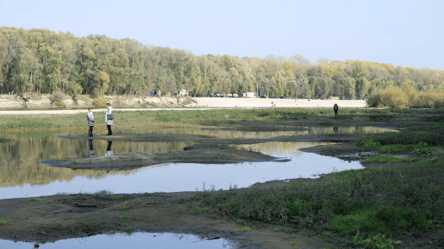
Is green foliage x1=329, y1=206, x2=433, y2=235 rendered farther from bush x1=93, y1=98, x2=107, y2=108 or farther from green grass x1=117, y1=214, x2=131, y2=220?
bush x1=93, y1=98, x2=107, y2=108

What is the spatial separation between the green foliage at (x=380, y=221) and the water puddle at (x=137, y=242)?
92.2 inches

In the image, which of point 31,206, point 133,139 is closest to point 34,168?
point 31,206

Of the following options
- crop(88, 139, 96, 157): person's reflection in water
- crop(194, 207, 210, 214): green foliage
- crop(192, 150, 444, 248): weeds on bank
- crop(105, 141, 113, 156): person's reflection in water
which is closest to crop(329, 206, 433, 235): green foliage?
crop(192, 150, 444, 248): weeds on bank

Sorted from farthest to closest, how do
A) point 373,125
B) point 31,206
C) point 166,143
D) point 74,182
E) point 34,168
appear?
1. point 373,125
2. point 166,143
3. point 34,168
4. point 74,182
5. point 31,206

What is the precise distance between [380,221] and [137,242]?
4878 mm

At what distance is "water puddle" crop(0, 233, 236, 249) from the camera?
8594mm

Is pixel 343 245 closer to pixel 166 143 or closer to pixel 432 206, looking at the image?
pixel 432 206

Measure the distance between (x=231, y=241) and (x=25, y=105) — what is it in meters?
96.4

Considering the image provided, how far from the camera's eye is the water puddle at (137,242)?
859 cm

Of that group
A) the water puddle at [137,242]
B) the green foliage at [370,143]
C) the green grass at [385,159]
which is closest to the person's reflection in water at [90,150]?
the green grass at [385,159]

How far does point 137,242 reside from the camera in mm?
8914

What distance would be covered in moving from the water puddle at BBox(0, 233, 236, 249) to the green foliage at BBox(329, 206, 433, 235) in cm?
234

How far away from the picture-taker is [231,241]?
8859mm

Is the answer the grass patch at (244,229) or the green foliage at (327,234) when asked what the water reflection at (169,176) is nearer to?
the grass patch at (244,229)
